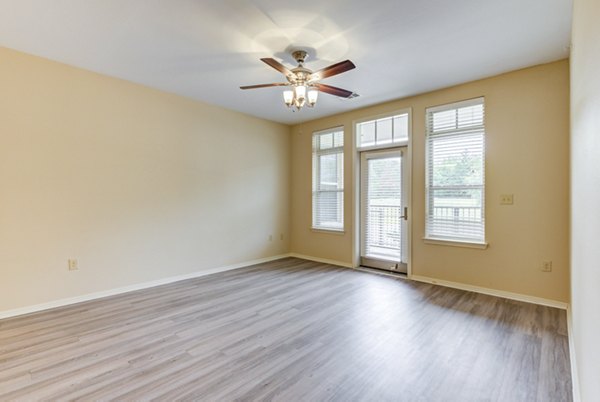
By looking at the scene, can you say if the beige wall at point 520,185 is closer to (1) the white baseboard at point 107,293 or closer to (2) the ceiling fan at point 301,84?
(2) the ceiling fan at point 301,84

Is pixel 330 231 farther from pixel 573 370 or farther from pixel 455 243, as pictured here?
pixel 573 370

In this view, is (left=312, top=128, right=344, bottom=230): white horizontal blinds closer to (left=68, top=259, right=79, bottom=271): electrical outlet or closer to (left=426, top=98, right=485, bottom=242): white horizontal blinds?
(left=426, top=98, right=485, bottom=242): white horizontal blinds

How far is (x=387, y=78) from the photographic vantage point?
3.81m

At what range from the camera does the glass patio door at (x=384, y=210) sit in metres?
4.72

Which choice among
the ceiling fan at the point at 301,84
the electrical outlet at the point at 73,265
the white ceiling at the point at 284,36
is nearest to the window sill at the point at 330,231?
the white ceiling at the point at 284,36

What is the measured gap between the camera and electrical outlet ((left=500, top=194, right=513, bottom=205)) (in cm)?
360

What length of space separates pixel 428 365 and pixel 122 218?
392 cm

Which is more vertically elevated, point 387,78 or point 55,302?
point 387,78

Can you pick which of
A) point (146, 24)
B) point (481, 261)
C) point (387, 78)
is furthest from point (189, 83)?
point (481, 261)

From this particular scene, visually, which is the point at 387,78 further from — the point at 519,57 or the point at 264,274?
the point at 264,274

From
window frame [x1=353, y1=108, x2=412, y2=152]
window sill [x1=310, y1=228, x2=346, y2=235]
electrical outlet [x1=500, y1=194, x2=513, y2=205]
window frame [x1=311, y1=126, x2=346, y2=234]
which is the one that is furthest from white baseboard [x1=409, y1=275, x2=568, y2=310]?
window frame [x1=353, y1=108, x2=412, y2=152]

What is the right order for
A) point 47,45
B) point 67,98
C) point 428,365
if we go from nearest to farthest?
1. point 428,365
2. point 47,45
3. point 67,98

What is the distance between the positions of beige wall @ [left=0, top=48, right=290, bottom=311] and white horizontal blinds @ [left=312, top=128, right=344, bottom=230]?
128 centimetres

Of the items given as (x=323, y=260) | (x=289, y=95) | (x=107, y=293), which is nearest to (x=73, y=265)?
(x=107, y=293)
